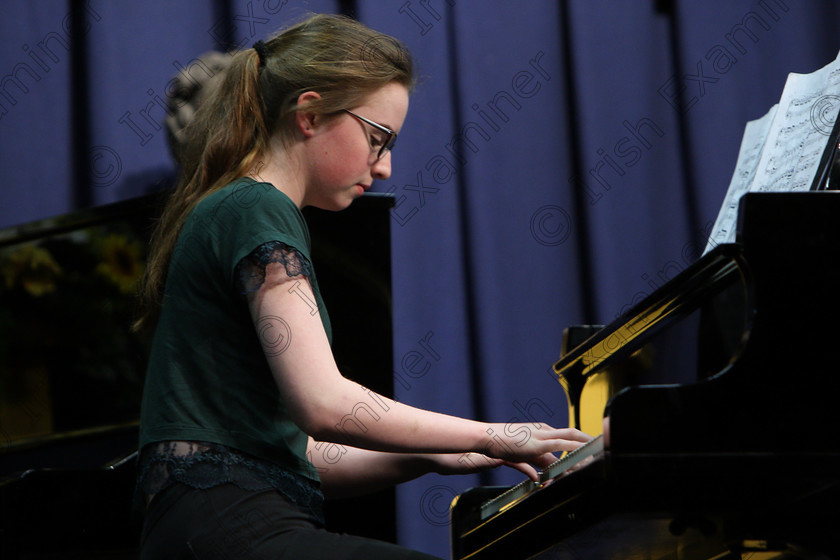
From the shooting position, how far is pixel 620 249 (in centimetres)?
244

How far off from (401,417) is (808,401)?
1.42 ft

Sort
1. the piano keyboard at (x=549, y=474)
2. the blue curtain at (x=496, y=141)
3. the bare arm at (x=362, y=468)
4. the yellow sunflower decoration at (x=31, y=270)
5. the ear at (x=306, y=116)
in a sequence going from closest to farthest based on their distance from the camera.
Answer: the piano keyboard at (x=549, y=474) < the ear at (x=306, y=116) < the bare arm at (x=362, y=468) < the yellow sunflower decoration at (x=31, y=270) < the blue curtain at (x=496, y=141)

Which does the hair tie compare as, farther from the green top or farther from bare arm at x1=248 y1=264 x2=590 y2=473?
bare arm at x1=248 y1=264 x2=590 y2=473

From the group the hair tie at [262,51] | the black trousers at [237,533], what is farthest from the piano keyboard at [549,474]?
the hair tie at [262,51]

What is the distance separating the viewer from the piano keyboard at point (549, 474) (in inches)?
36.4

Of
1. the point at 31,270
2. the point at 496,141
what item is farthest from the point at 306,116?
the point at 496,141

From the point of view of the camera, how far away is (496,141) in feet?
7.91

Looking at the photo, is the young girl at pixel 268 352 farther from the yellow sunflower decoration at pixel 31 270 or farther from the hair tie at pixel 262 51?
the yellow sunflower decoration at pixel 31 270

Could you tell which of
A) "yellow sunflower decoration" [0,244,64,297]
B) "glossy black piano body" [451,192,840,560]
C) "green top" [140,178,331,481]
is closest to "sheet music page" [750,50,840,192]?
"glossy black piano body" [451,192,840,560]

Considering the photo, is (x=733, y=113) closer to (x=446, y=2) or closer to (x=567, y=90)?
(x=567, y=90)

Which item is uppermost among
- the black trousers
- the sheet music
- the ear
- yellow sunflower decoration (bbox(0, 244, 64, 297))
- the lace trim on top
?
the ear

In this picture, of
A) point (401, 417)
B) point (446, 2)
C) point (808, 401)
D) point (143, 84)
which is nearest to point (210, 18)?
point (143, 84)

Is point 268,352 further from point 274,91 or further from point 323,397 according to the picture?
point 274,91

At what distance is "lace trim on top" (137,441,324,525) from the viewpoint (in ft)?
2.99
